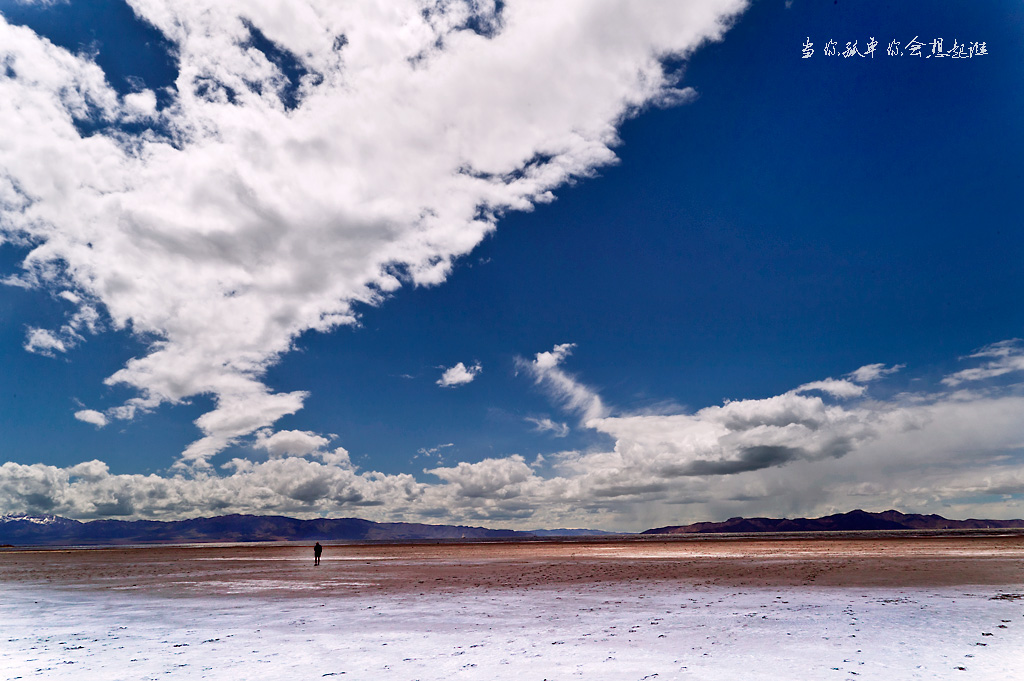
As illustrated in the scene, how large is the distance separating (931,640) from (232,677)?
1781cm

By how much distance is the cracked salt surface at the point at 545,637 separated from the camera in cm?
1232

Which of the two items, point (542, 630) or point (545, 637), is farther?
point (542, 630)

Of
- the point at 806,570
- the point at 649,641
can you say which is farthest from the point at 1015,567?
the point at 649,641

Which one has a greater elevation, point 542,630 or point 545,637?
point 545,637

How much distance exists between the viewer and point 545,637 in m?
15.8

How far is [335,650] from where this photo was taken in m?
14.9

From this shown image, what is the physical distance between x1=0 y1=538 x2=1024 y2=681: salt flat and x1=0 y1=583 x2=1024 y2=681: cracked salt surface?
73mm

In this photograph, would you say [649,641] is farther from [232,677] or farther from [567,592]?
[567,592]

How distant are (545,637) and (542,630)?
127 cm

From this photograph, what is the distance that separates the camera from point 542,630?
17.0 metres

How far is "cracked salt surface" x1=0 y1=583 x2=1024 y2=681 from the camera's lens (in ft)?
40.4

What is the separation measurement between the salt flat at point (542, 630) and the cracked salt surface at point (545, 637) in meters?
0.07

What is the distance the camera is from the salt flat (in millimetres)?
12484

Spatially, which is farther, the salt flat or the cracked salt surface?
the salt flat
